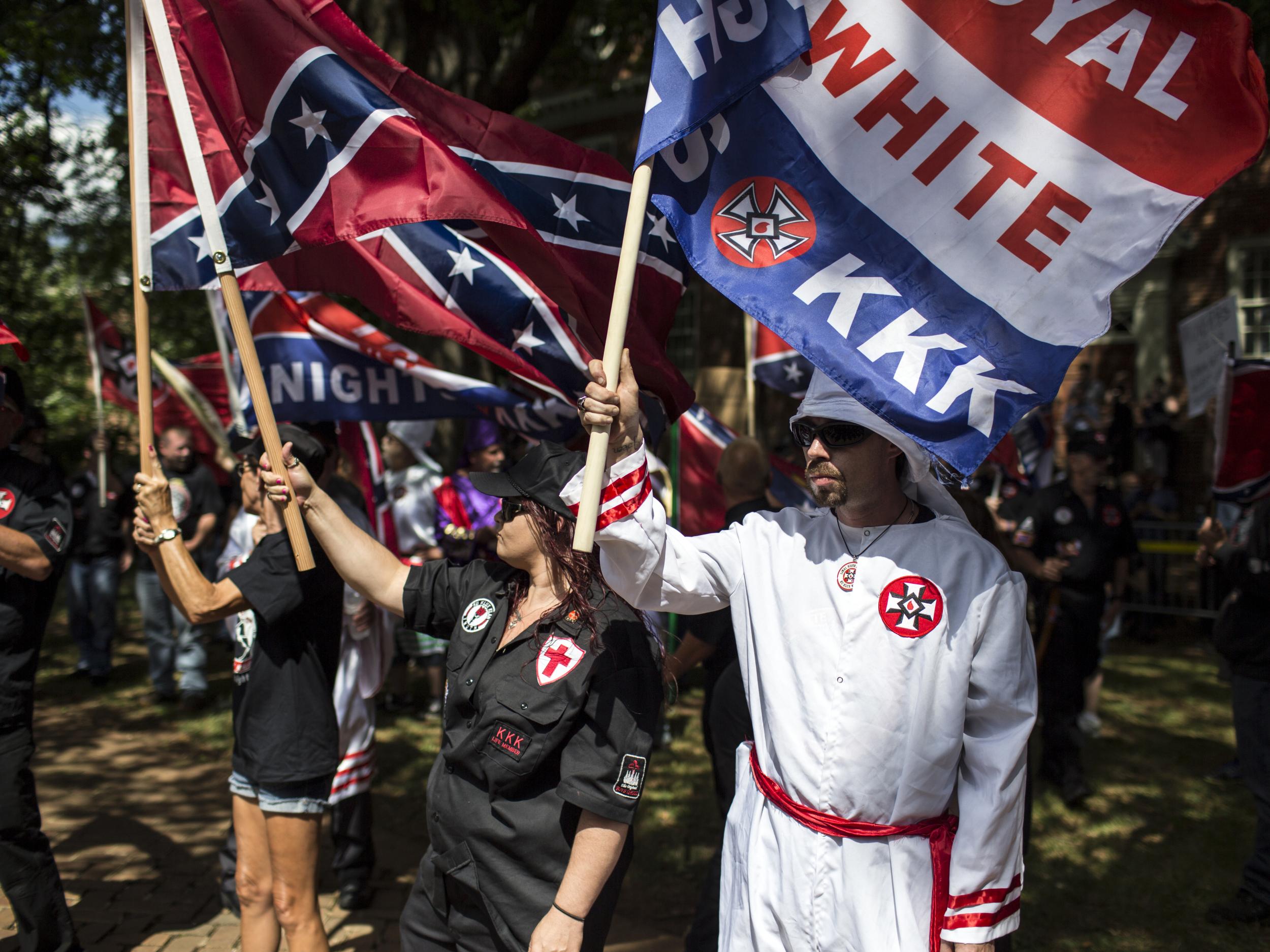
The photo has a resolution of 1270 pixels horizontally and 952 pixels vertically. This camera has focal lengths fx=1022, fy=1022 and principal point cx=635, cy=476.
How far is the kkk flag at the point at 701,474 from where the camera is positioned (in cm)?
642

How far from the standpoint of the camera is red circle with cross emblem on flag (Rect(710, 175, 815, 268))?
101 inches

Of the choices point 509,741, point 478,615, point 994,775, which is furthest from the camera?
point 478,615

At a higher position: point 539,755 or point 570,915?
point 539,755

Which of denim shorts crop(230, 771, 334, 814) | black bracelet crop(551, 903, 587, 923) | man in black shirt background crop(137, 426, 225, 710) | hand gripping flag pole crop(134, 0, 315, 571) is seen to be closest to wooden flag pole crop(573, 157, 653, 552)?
black bracelet crop(551, 903, 587, 923)

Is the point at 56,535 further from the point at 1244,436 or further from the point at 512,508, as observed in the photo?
the point at 1244,436

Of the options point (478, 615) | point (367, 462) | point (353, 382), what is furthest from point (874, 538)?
point (367, 462)

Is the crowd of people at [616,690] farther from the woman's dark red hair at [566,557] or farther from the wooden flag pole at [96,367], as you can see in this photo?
the wooden flag pole at [96,367]

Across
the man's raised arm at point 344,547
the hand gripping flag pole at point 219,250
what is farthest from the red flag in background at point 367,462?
the hand gripping flag pole at point 219,250

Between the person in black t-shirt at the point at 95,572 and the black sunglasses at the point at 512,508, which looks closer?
the black sunglasses at the point at 512,508

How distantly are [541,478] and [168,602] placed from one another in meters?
6.16

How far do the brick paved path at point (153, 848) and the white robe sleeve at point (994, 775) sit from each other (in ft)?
7.87

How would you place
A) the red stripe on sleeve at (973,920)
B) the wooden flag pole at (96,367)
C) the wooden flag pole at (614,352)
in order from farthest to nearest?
the wooden flag pole at (96,367) < the red stripe on sleeve at (973,920) < the wooden flag pole at (614,352)

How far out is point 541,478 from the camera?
8.97ft

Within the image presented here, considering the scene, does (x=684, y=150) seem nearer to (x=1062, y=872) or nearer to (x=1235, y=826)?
(x=1062, y=872)
